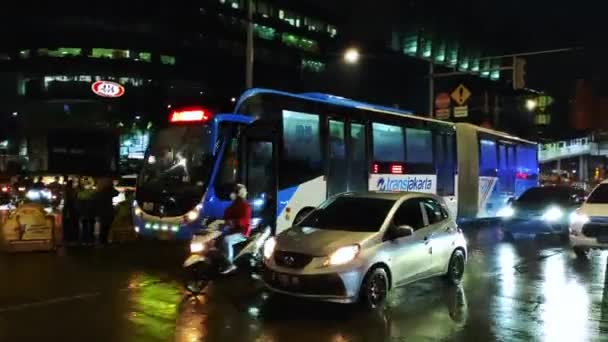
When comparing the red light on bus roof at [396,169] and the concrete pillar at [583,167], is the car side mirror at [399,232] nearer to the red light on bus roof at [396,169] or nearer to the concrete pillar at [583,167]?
the red light on bus roof at [396,169]

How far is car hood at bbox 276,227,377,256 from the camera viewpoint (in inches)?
361

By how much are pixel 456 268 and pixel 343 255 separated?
3274 mm

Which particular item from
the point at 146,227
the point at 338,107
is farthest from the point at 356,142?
the point at 146,227

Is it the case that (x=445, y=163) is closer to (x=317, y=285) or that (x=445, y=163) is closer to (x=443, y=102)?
(x=443, y=102)

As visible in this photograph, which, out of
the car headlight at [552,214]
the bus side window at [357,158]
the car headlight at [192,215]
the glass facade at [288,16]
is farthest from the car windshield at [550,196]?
the glass facade at [288,16]

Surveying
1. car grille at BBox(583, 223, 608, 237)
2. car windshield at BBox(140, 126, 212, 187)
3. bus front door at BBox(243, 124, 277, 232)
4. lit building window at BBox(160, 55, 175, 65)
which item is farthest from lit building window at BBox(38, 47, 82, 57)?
car grille at BBox(583, 223, 608, 237)

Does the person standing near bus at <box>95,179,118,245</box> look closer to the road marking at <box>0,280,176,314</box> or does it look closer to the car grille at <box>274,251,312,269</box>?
the road marking at <box>0,280,176,314</box>

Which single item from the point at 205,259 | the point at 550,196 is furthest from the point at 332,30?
the point at 205,259

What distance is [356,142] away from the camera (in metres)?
17.1

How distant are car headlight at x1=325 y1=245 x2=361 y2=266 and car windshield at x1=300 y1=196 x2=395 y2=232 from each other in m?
0.66

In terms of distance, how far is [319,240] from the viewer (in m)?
9.41

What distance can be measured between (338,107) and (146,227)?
18.7 feet

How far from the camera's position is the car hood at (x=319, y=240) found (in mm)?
9164

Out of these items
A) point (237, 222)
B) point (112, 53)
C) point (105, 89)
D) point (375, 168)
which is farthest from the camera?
point (112, 53)
